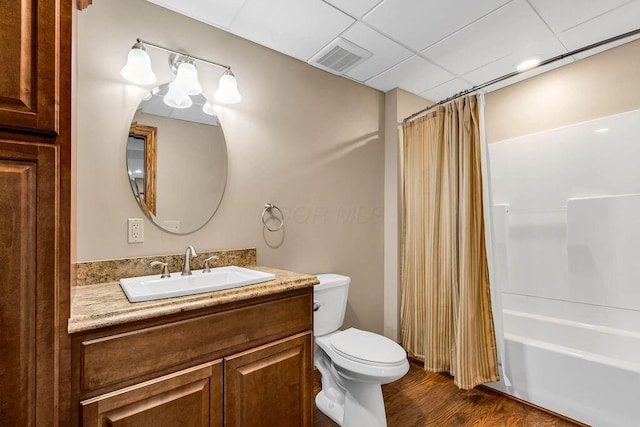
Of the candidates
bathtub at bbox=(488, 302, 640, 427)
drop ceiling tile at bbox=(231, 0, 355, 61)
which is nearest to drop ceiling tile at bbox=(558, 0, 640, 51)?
drop ceiling tile at bbox=(231, 0, 355, 61)

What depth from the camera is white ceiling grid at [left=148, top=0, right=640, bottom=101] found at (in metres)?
1.63

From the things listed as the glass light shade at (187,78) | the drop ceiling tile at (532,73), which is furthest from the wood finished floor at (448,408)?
the drop ceiling tile at (532,73)

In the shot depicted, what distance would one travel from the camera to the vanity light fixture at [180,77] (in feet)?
4.81

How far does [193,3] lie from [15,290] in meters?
1.53

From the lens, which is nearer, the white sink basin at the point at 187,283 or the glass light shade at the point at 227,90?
the white sink basin at the point at 187,283

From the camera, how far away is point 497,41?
6.40ft

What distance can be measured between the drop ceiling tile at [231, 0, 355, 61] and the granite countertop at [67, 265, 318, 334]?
4.70 ft

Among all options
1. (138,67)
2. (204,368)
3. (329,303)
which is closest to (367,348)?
(329,303)

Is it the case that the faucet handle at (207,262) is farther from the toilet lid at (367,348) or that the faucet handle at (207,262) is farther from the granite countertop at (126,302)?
the toilet lid at (367,348)

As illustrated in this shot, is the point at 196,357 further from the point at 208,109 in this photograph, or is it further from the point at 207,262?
the point at 208,109

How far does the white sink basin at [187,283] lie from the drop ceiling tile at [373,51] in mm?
1527

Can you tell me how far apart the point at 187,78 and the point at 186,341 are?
1.31 meters

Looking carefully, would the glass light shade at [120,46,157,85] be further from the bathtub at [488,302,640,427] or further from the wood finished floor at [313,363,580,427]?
the bathtub at [488,302,640,427]

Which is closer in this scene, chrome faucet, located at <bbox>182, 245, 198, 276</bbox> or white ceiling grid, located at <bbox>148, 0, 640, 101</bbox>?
chrome faucet, located at <bbox>182, 245, 198, 276</bbox>
